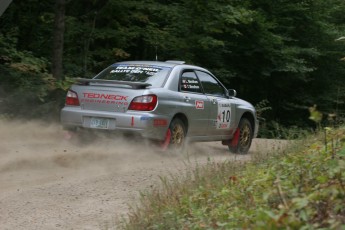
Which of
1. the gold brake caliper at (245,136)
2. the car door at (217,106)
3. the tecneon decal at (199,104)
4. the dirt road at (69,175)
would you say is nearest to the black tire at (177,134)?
the dirt road at (69,175)

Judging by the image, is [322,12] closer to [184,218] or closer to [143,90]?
[143,90]

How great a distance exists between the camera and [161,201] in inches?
243

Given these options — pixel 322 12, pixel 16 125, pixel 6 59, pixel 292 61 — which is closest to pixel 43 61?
pixel 6 59

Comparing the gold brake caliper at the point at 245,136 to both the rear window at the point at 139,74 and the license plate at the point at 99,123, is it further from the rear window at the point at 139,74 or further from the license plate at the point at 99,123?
the license plate at the point at 99,123

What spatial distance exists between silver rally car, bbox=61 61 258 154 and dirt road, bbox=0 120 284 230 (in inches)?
13.5

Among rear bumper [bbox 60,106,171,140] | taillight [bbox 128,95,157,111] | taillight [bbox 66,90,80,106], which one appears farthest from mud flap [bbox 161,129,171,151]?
taillight [bbox 66,90,80,106]

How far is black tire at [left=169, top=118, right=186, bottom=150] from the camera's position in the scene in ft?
35.3

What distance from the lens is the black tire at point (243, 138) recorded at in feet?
42.8

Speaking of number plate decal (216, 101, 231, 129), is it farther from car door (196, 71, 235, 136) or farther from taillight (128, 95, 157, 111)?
taillight (128, 95, 157, 111)

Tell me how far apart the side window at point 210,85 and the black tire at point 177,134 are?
4.16ft

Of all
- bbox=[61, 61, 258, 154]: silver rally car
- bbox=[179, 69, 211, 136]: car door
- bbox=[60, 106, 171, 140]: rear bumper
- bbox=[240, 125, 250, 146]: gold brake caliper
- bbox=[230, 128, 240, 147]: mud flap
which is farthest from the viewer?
bbox=[240, 125, 250, 146]: gold brake caliper

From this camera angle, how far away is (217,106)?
1220cm

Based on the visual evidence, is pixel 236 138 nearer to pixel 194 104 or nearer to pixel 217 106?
pixel 217 106

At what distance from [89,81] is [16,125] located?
253 centimetres
